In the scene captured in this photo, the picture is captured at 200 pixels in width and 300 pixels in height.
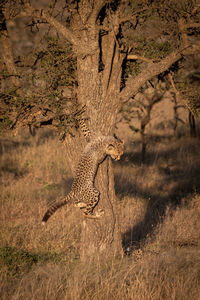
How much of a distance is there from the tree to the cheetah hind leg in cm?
10

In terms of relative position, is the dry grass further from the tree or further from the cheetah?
the cheetah

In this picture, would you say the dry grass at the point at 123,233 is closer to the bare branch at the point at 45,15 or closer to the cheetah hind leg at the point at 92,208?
the cheetah hind leg at the point at 92,208

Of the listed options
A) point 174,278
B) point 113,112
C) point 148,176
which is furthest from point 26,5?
point 148,176

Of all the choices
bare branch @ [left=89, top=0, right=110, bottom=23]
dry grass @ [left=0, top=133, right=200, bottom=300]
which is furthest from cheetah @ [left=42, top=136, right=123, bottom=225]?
bare branch @ [left=89, top=0, right=110, bottom=23]

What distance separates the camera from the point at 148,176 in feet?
33.0

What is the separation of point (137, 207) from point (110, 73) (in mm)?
3500

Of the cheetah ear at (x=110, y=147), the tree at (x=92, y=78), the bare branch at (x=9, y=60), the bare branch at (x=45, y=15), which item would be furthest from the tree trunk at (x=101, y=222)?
the bare branch at (x=45, y=15)

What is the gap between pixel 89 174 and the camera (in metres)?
4.54

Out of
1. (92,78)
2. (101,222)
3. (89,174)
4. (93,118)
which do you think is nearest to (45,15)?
(92,78)

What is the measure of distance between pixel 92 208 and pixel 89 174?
18.2 inches

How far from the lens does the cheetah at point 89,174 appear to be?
4516 mm

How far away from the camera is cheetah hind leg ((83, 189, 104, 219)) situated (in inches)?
177

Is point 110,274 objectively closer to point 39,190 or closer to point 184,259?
point 184,259

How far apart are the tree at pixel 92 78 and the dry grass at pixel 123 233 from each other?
2.12 feet
